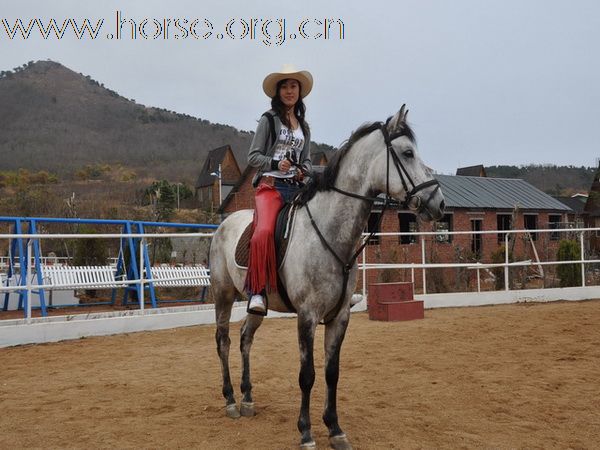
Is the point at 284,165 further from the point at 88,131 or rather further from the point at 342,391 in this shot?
the point at 88,131

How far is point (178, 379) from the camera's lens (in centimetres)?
560

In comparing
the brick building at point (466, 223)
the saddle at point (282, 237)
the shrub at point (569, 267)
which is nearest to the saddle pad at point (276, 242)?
the saddle at point (282, 237)

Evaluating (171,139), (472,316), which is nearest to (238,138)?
(171,139)

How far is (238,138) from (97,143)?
1237 inches

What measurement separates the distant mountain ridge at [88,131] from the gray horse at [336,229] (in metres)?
76.9

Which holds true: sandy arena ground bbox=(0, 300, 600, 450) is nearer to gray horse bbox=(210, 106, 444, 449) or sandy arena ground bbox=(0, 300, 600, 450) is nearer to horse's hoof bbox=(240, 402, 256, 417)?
horse's hoof bbox=(240, 402, 256, 417)

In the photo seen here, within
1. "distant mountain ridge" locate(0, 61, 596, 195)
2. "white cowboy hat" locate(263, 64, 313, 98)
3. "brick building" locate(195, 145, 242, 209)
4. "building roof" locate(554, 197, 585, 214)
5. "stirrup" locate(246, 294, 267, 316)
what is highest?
"distant mountain ridge" locate(0, 61, 596, 195)

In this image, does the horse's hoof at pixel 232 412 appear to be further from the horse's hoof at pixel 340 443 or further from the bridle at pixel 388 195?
the bridle at pixel 388 195

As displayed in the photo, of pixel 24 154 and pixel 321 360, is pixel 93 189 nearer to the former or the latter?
pixel 24 154

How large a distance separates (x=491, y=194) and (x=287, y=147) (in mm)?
26457

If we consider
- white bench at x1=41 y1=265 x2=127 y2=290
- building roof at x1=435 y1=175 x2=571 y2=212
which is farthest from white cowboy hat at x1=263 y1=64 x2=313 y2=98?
building roof at x1=435 y1=175 x2=571 y2=212

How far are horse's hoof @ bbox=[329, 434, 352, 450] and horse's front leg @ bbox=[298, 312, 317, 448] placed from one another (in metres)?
0.14

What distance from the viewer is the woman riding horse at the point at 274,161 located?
3746mm

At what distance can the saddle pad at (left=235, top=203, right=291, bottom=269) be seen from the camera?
3791 millimetres
